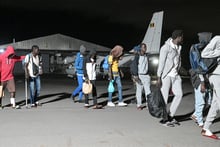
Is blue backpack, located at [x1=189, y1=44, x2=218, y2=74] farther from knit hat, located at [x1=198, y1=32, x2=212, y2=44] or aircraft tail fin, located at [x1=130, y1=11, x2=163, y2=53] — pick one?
aircraft tail fin, located at [x1=130, y1=11, x2=163, y2=53]

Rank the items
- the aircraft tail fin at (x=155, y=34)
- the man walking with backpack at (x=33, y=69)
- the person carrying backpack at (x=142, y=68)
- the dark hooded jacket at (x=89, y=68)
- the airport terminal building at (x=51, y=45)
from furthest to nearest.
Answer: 1. the airport terminal building at (x=51, y=45)
2. the aircraft tail fin at (x=155, y=34)
3. the man walking with backpack at (x=33, y=69)
4. the dark hooded jacket at (x=89, y=68)
5. the person carrying backpack at (x=142, y=68)

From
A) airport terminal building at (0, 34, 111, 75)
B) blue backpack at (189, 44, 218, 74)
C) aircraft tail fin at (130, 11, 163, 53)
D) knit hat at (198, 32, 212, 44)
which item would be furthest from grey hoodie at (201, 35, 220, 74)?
airport terminal building at (0, 34, 111, 75)

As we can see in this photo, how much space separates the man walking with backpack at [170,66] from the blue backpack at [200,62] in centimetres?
43

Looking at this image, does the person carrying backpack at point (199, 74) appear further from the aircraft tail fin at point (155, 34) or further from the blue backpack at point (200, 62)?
the aircraft tail fin at point (155, 34)

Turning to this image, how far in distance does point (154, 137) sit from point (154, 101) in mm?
1039

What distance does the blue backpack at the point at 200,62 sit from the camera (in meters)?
6.19

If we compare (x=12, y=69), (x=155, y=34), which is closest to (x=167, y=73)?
(x=12, y=69)

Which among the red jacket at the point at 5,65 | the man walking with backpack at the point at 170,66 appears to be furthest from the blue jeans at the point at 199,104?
the red jacket at the point at 5,65

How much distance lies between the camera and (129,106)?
1041cm

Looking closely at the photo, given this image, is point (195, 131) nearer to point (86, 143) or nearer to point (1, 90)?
point (86, 143)

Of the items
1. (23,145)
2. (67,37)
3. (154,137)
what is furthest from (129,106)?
(67,37)

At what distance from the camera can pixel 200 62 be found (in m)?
6.44

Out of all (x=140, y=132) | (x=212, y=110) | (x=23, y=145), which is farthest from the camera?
(x=140, y=132)

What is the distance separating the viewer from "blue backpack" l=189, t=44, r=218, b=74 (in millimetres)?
6191
